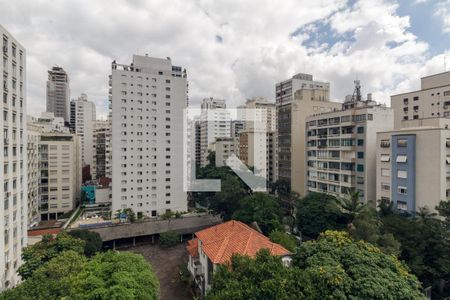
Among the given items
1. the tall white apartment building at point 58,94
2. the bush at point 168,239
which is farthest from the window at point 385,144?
the tall white apartment building at point 58,94

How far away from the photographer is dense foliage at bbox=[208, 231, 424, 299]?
945cm

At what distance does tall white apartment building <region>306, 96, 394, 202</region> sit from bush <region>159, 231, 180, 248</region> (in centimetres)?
2011

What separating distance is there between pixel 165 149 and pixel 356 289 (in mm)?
34364

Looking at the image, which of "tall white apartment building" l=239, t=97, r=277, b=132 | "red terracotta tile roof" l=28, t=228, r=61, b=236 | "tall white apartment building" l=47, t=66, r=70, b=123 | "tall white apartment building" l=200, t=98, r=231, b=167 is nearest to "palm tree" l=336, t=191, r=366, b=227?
"red terracotta tile roof" l=28, t=228, r=61, b=236

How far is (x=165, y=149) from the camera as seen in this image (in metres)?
40.2

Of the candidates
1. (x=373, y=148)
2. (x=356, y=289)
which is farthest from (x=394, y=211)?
(x=356, y=289)

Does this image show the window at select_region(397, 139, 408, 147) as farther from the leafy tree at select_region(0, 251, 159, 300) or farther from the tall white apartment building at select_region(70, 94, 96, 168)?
the tall white apartment building at select_region(70, 94, 96, 168)

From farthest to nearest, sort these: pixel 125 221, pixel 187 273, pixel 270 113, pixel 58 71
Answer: pixel 58 71 → pixel 270 113 → pixel 125 221 → pixel 187 273

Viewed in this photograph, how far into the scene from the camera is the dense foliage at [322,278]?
9.45m

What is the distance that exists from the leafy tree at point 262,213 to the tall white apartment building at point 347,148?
8.99 metres

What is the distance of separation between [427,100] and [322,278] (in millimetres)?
37501

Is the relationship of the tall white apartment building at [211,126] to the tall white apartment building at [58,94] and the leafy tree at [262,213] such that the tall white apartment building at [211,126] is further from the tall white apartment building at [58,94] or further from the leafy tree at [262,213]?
the tall white apartment building at [58,94]

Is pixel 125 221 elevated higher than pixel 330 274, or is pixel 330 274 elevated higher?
pixel 330 274

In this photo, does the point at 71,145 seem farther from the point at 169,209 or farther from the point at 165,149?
the point at 169,209
